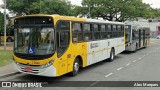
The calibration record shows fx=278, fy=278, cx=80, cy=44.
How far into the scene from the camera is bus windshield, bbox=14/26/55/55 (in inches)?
433

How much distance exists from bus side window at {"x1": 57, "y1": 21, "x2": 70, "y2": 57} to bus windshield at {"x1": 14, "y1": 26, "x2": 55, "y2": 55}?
0.39m

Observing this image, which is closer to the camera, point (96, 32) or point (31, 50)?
point (31, 50)

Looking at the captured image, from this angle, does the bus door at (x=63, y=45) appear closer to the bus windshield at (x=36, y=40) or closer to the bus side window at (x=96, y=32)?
the bus windshield at (x=36, y=40)

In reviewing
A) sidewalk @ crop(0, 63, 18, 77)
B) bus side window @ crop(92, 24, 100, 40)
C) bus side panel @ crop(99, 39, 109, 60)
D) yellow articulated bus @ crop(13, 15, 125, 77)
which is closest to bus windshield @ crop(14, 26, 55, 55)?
yellow articulated bus @ crop(13, 15, 125, 77)

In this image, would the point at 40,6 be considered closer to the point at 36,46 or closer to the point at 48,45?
the point at 36,46

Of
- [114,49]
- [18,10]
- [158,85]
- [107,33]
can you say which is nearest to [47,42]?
[158,85]

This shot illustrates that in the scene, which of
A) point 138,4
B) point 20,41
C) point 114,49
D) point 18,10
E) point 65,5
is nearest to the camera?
point 20,41

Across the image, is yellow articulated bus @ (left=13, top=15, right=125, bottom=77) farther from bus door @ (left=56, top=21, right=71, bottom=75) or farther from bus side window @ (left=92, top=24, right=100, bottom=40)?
bus side window @ (left=92, top=24, right=100, bottom=40)

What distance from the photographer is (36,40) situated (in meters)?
11.1

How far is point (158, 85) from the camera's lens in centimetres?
1080

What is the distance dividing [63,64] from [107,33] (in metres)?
7.09

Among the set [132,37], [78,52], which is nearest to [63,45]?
[78,52]

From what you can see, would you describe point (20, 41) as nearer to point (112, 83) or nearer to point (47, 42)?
point (47, 42)

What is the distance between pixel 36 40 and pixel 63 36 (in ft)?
4.02
